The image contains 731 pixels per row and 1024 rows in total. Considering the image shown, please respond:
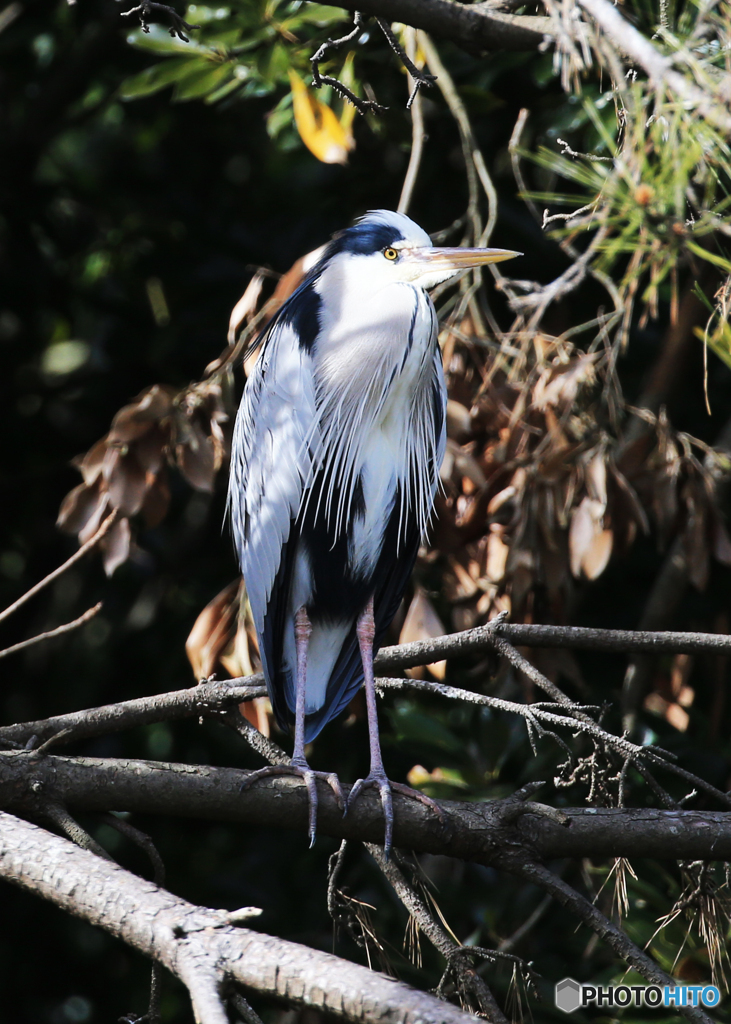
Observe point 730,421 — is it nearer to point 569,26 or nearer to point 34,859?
point 569,26

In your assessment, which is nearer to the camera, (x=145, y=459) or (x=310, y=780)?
(x=310, y=780)

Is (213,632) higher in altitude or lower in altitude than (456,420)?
lower

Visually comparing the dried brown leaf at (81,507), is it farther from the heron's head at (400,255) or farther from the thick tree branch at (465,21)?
the thick tree branch at (465,21)

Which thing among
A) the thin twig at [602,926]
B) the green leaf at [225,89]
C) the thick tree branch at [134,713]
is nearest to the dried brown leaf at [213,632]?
the thick tree branch at [134,713]

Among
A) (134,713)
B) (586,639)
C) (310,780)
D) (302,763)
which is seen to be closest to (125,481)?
(134,713)

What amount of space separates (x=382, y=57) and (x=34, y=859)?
244 cm

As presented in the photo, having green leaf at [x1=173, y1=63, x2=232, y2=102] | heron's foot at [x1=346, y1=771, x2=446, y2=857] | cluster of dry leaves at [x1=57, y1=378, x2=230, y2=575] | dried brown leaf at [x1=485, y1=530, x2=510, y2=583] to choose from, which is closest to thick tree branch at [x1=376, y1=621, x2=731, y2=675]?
heron's foot at [x1=346, y1=771, x2=446, y2=857]

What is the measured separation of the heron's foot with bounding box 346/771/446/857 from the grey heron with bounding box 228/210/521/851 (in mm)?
423

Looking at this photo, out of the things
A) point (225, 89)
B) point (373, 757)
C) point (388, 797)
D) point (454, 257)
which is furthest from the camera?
point (225, 89)

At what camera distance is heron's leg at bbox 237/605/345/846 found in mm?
1700

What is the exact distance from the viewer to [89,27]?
12.6ft

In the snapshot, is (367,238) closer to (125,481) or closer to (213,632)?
(125,481)

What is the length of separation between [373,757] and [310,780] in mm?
392

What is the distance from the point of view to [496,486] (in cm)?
258
